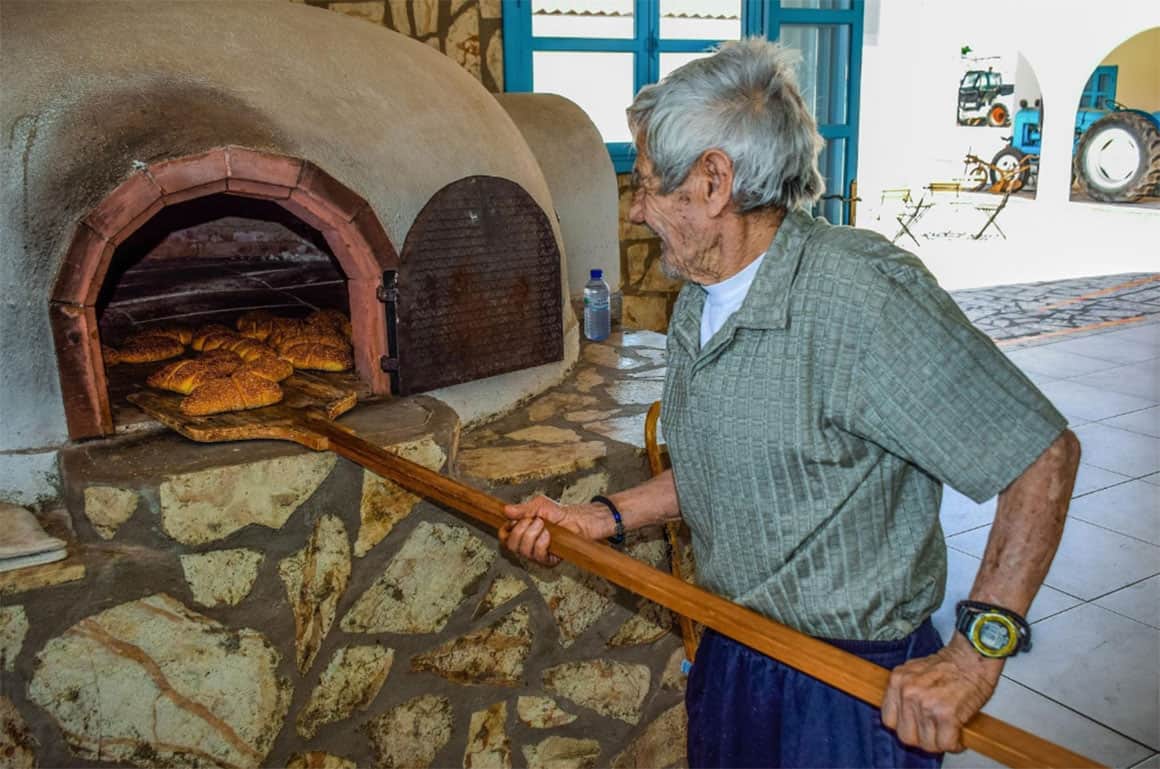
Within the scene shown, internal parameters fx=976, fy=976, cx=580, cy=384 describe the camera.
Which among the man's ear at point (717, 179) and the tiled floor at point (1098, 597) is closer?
the man's ear at point (717, 179)

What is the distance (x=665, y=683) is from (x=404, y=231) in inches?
60.9

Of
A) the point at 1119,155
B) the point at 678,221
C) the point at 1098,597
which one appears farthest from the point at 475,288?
the point at 1119,155

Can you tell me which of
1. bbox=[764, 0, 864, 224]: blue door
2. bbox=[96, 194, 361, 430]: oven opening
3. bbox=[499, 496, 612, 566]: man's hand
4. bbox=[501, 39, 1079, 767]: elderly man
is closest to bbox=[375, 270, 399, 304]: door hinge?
bbox=[96, 194, 361, 430]: oven opening

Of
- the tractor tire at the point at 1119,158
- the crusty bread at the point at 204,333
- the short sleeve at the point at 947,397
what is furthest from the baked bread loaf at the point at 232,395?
the tractor tire at the point at 1119,158

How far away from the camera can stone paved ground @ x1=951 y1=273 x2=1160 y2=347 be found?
24.2ft

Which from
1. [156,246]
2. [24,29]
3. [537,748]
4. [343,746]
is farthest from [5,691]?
[156,246]

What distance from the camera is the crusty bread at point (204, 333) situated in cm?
313

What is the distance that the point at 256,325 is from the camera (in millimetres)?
3254

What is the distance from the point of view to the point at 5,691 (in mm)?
2055

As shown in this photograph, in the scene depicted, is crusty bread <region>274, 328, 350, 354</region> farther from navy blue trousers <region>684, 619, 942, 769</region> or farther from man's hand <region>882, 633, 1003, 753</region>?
man's hand <region>882, 633, 1003, 753</region>

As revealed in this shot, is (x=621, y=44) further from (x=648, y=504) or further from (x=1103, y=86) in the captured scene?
(x=1103, y=86)

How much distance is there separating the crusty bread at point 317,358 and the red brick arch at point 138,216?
454mm

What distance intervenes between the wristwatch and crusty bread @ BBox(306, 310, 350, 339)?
2.32m

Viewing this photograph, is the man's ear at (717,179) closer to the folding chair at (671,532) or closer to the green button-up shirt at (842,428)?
the green button-up shirt at (842,428)
